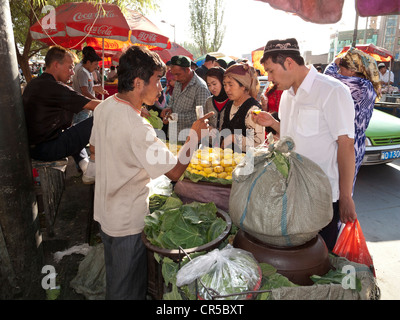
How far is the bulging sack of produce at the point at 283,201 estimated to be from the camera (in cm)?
158

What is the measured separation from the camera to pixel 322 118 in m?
2.22

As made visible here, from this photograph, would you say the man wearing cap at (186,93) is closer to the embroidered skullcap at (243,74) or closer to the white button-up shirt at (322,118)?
the embroidered skullcap at (243,74)

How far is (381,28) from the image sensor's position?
53.2 metres

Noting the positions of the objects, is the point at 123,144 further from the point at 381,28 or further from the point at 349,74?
the point at 381,28

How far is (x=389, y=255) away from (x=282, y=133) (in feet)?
7.65

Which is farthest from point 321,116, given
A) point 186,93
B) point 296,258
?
point 186,93

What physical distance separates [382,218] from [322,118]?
3.26m

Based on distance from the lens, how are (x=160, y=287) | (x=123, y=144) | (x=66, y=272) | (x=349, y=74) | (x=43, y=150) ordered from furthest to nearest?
(x=43, y=150) → (x=66, y=272) → (x=349, y=74) → (x=160, y=287) → (x=123, y=144)

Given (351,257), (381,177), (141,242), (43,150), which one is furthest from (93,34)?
(381,177)

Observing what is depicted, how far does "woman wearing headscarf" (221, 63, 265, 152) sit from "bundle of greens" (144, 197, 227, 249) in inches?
51.4

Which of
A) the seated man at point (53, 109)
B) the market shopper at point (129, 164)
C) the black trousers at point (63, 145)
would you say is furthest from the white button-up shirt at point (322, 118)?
the black trousers at point (63, 145)

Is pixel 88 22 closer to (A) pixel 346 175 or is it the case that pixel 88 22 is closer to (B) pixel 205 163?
(B) pixel 205 163
